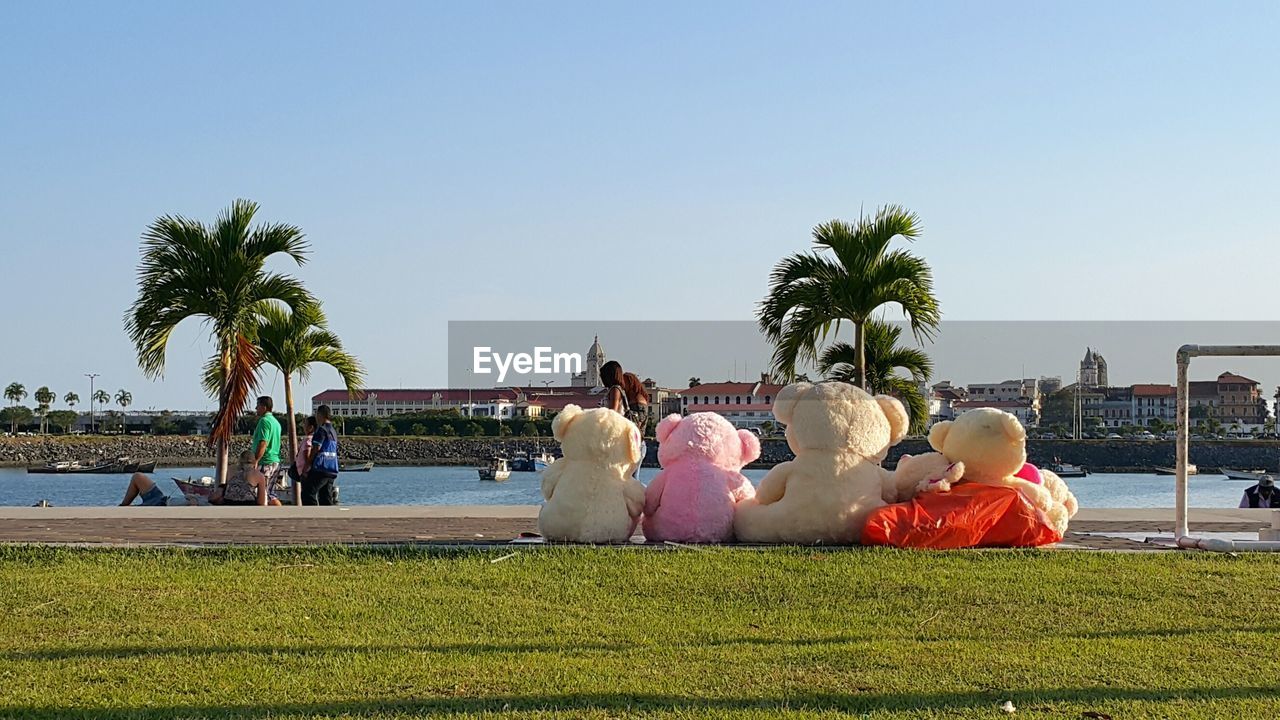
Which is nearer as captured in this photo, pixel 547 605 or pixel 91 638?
pixel 91 638

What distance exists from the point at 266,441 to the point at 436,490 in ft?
141

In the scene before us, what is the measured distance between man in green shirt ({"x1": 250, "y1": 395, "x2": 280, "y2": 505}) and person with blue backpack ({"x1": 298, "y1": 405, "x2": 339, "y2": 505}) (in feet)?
1.33

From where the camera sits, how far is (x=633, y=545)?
9.60m

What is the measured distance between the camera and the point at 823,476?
9586 millimetres

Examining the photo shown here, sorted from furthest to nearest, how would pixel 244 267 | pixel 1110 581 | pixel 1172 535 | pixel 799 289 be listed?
pixel 244 267
pixel 799 289
pixel 1172 535
pixel 1110 581

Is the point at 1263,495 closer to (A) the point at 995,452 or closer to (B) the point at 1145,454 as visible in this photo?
(A) the point at 995,452

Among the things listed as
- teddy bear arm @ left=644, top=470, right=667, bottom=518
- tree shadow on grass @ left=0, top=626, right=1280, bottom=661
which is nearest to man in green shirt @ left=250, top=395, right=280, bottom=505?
teddy bear arm @ left=644, top=470, right=667, bottom=518

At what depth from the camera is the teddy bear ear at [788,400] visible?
9.90m

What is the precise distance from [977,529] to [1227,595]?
216cm

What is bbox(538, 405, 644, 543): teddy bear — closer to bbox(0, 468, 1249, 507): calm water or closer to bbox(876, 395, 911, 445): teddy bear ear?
bbox(876, 395, 911, 445): teddy bear ear

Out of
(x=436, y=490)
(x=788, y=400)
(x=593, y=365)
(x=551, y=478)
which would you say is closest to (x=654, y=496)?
(x=551, y=478)

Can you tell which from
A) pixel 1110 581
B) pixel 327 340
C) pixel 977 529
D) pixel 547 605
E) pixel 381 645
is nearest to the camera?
pixel 381 645

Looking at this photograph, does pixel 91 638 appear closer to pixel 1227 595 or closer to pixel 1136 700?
pixel 1136 700

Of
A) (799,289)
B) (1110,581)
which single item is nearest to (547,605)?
(1110,581)
